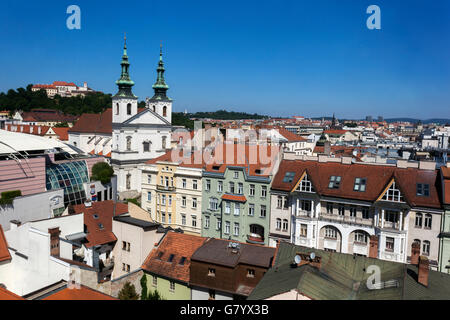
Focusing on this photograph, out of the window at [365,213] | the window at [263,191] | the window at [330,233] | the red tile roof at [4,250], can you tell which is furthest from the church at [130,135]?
the window at [365,213]

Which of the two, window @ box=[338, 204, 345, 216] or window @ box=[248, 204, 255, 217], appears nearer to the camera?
window @ box=[338, 204, 345, 216]

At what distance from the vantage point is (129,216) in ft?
115

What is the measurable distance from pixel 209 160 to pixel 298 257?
25611 millimetres

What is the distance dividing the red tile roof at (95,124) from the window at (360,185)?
6109 cm

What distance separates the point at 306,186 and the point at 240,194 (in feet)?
25.0

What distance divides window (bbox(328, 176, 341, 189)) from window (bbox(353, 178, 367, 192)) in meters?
1.58

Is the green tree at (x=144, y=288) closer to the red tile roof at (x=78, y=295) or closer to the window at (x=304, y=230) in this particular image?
the red tile roof at (x=78, y=295)

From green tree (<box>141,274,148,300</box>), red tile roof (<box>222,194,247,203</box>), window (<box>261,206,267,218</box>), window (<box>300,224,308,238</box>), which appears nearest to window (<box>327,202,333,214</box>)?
window (<box>300,224,308,238</box>)

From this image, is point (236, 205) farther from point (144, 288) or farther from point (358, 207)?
point (144, 288)

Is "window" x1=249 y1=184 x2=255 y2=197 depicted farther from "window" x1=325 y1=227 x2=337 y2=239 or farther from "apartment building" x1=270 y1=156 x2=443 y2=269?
"window" x1=325 y1=227 x2=337 y2=239

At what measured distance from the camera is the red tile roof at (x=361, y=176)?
3388 centimetres

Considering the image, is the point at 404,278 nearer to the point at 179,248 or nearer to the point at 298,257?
the point at 298,257

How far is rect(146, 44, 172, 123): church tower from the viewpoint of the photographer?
3007 inches

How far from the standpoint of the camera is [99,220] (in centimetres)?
3400
